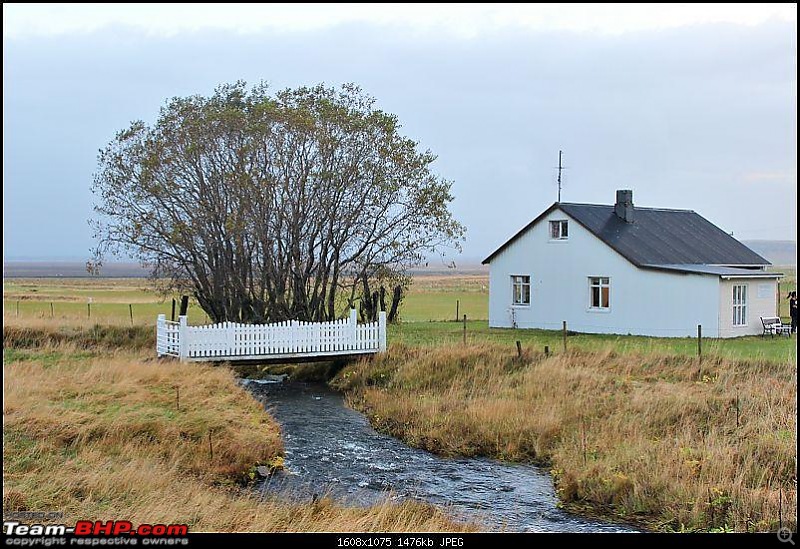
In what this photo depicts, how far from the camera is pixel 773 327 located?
1216 inches

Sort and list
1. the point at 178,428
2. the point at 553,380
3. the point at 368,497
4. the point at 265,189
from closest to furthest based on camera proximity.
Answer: the point at 368,497 < the point at 178,428 < the point at 553,380 < the point at 265,189

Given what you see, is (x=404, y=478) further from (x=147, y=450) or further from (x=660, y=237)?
(x=660, y=237)

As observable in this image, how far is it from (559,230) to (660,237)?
3814 millimetres

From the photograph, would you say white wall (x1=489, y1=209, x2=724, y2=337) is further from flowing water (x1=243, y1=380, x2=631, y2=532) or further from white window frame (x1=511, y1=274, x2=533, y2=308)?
flowing water (x1=243, y1=380, x2=631, y2=532)

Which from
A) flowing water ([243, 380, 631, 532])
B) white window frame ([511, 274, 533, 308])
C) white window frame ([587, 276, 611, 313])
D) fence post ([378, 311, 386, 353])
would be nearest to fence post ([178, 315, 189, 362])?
flowing water ([243, 380, 631, 532])

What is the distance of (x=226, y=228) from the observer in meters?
28.8

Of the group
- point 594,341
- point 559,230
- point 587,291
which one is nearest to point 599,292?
point 587,291

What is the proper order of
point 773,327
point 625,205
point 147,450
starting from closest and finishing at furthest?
1. point 147,450
2. point 773,327
3. point 625,205

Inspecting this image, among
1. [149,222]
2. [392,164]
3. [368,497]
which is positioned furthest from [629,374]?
[149,222]

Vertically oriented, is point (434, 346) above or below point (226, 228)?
below

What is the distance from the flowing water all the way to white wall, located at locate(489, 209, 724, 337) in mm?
14514

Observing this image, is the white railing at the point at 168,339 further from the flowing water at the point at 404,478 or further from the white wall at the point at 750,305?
the white wall at the point at 750,305

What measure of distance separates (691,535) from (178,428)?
8455 millimetres

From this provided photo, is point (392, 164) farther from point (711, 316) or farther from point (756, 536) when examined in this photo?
point (756, 536)
